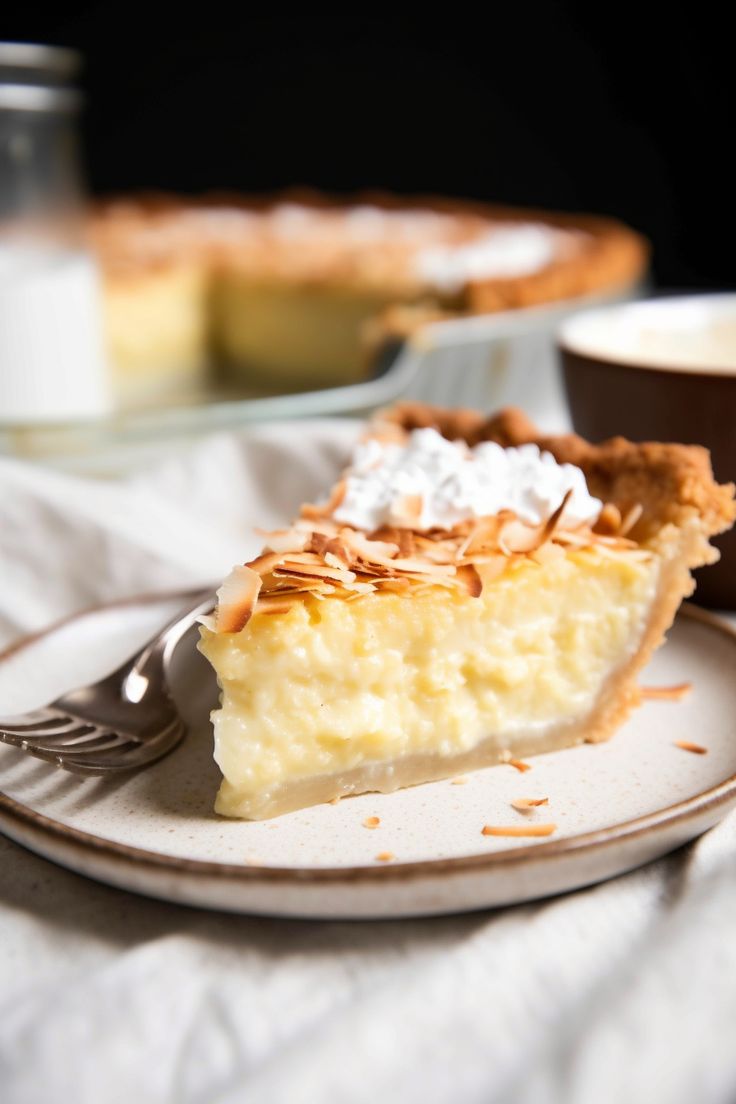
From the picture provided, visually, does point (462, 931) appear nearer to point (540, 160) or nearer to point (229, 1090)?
point (229, 1090)

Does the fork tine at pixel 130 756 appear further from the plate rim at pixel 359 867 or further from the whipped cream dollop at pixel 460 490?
the whipped cream dollop at pixel 460 490

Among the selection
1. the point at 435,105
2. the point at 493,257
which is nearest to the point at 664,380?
the point at 493,257

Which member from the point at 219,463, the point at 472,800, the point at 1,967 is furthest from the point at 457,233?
the point at 1,967

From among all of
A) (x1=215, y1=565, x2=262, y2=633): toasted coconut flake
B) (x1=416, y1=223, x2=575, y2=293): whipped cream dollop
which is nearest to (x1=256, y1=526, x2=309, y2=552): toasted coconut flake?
(x1=215, y1=565, x2=262, y2=633): toasted coconut flake

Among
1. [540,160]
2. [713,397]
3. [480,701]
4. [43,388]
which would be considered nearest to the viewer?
[480,701]

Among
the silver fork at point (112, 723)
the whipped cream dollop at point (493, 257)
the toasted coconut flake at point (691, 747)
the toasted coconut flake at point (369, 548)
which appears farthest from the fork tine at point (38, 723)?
the whipped cream dollop at point (493, 257)

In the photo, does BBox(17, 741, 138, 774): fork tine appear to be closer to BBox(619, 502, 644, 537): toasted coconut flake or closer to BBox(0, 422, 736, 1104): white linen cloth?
BBox(0, 422, 736, 1104): white linen cloth
